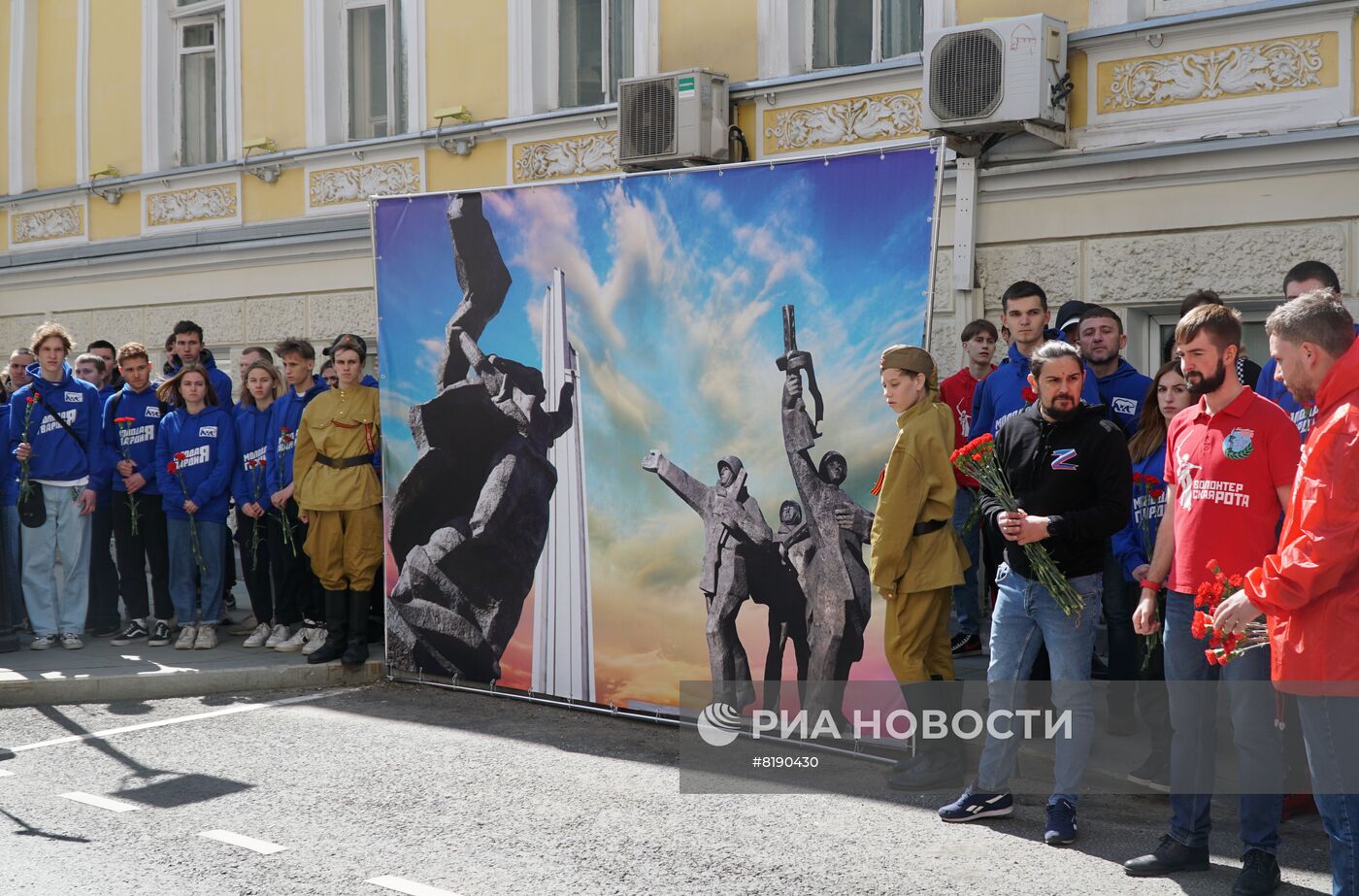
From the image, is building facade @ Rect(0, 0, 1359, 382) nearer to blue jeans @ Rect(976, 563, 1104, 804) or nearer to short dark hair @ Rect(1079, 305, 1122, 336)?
short dark hair @ Rect(1079, 305, 1122, 336)

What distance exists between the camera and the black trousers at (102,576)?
392 inches

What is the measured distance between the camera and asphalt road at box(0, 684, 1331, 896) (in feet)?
15.9

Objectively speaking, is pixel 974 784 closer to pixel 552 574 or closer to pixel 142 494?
pixel 552 574

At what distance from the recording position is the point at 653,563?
7.14 m

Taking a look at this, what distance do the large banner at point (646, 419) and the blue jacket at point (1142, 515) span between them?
1109 millimetres

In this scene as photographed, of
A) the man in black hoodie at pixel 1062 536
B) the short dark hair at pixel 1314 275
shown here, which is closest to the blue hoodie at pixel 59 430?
the man in black hoodie at pixel 1062 536

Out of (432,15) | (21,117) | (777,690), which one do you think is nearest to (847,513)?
(777,690)

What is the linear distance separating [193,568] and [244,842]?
4652 mm

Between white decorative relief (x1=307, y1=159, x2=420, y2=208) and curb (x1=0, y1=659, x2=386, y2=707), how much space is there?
545 cm

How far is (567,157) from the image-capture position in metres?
11.8

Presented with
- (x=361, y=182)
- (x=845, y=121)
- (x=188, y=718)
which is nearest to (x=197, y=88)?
(x=361, y=182)

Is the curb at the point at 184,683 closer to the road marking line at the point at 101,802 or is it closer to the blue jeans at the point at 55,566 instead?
the blue jeans at the point at 55,566

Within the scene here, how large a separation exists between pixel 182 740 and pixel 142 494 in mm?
3082

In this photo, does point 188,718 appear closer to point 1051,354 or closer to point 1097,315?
point 1051,354
